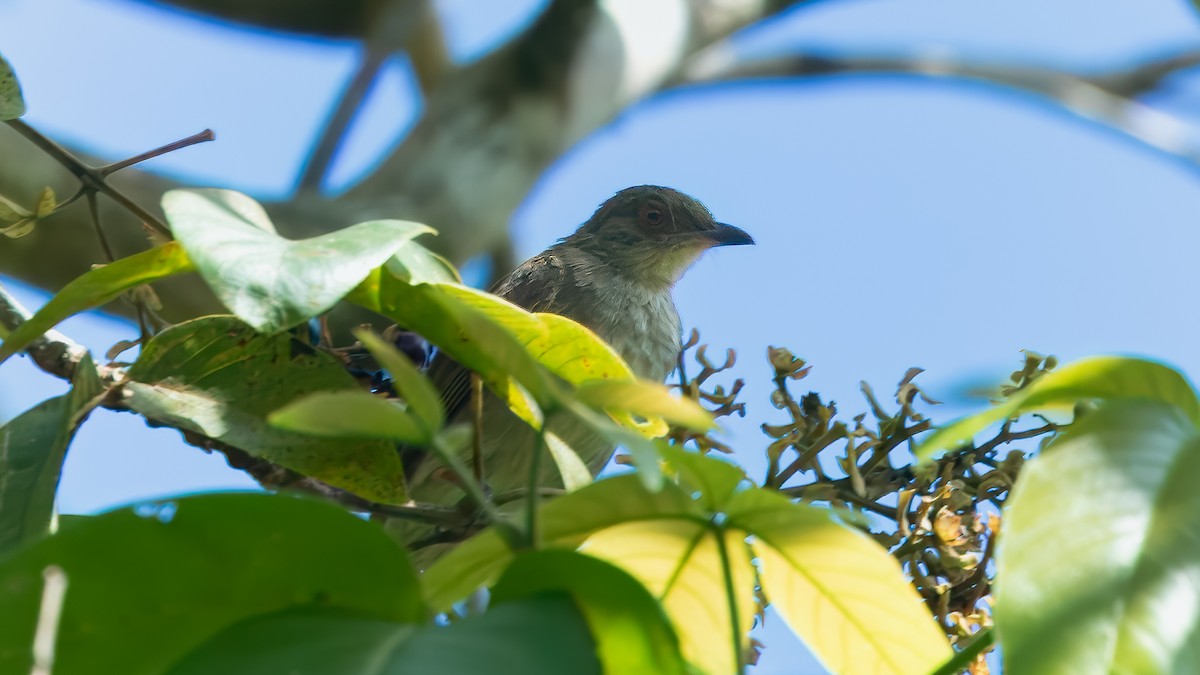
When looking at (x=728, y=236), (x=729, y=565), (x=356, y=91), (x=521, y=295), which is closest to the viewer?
(x=729, y=565)

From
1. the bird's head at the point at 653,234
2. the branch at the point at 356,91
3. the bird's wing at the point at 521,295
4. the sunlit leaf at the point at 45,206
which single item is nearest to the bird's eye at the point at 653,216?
the bird's head at the point at 653,234

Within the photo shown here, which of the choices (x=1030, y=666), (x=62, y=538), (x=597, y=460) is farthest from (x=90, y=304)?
(x=597, y=460)

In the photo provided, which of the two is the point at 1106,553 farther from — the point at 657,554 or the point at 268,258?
the point at 268,258

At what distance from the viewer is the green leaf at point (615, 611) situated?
103 centimetres

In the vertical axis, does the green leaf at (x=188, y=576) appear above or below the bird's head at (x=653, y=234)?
below

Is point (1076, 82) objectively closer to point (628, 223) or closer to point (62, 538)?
point (628, 223)

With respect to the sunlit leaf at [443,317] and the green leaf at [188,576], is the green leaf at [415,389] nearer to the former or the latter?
the green leaf at [188,576]

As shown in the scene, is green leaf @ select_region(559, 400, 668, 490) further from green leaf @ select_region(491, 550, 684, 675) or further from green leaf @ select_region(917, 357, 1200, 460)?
green leaf @ select_region(917, 357, 1200, 460)

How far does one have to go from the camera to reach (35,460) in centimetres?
147

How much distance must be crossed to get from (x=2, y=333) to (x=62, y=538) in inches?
26.2

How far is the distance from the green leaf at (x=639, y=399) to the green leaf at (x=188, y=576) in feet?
0.74

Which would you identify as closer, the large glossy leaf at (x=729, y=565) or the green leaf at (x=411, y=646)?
the green leaf at (x=411, y=646)

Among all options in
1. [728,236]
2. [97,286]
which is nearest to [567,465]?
[97,286]

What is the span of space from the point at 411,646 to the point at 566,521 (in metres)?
0.26
